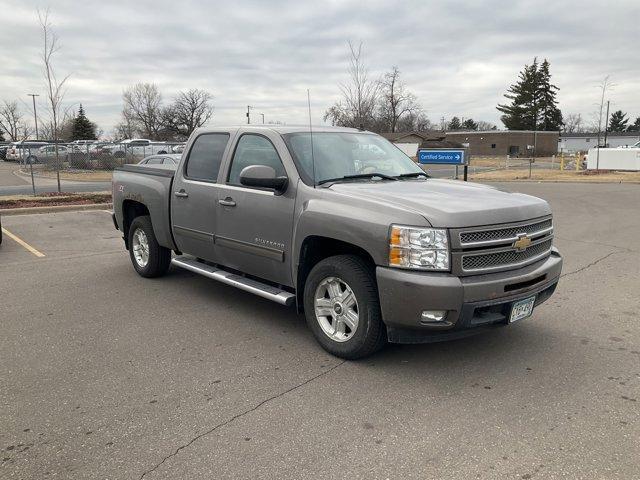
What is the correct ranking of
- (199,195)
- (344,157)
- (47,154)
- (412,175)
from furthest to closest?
(47,154), (199,195), (412,175), (344,157)

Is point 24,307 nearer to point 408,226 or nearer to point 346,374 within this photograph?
point 346,374

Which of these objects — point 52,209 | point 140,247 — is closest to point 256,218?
point 140,247

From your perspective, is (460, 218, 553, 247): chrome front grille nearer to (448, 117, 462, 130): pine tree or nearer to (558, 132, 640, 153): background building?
(558, 132, 640, 153): background building

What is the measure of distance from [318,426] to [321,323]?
118cm

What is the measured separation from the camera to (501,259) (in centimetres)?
388

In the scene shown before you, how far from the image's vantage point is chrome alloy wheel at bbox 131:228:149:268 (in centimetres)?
680

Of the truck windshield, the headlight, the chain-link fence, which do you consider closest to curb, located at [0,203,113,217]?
the truck windshield

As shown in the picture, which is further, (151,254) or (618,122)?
(618,122)

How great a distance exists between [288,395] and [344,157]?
2294 mm

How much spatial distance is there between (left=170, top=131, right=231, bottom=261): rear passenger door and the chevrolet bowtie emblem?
2845 mm

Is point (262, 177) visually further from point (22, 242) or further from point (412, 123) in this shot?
point (412, 123)

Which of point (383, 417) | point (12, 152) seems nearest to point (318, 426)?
point (383, 417)

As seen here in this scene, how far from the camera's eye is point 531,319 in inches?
204

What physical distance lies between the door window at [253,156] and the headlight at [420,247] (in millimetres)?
1471
